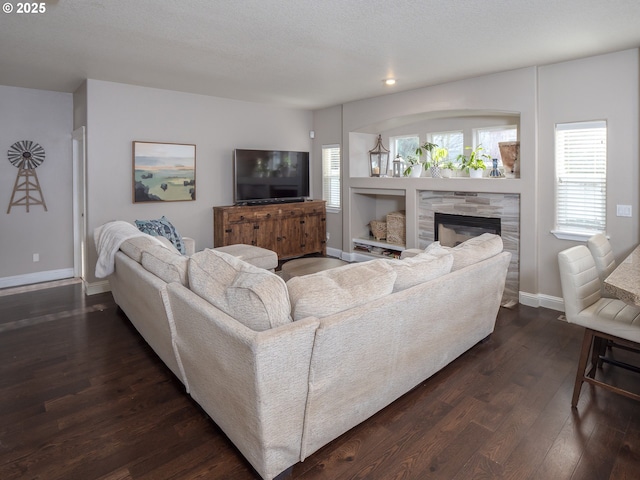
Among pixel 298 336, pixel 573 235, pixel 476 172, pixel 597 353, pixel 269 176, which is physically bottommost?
pixel 597 353

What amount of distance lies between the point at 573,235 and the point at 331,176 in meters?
3.85

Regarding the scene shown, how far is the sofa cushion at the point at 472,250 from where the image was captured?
9.10 ft

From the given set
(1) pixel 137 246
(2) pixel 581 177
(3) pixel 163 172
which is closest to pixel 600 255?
(2) pixel 581 177

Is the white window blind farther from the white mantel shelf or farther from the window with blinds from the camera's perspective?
the window with blinds

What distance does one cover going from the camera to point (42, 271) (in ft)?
17.4

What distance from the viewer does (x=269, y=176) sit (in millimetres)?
6152

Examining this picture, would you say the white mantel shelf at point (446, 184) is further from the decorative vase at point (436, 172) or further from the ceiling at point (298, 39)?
the ceiling at point (298, 39)

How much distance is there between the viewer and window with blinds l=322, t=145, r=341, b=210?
6742mm

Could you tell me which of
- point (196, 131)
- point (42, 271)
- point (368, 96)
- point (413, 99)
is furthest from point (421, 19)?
point (42, 271)

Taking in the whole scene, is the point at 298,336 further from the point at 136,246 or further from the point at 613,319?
the point at 136,246

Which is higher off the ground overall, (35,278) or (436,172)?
(436,172)

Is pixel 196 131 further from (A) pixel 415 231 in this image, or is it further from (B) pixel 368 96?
(A) pixel 415 231

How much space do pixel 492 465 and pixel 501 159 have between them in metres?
3.88

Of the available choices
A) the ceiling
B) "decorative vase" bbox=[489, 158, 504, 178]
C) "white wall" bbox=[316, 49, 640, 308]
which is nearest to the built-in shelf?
"white wall" bbox=[316, 49, 640, 308]
